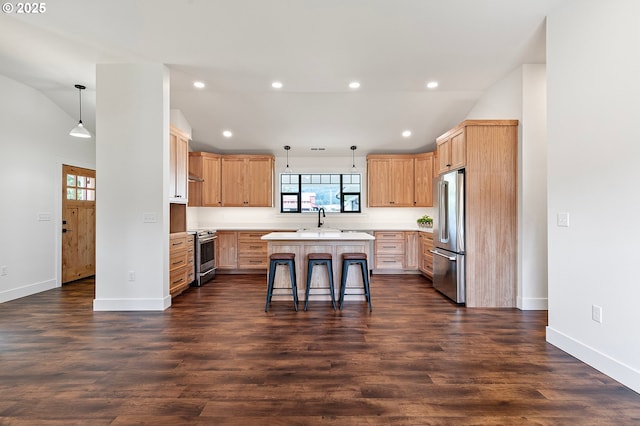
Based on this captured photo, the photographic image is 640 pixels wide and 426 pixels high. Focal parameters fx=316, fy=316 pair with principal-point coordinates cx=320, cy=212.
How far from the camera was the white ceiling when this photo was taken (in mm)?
2834

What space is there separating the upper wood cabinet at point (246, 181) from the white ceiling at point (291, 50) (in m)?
1.16

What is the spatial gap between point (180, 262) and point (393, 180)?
4181 mm

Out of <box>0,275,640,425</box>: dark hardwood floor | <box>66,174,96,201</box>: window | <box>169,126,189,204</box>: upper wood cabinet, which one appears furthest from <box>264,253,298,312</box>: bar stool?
<box>66,174,96,201</box>: window

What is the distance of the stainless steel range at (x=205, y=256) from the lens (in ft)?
16.8

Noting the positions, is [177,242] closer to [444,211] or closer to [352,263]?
[352,263]

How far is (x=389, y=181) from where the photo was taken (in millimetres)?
6387

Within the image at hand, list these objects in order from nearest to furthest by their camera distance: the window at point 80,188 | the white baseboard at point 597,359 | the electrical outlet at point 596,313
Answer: the white baseboard at point 597,359 → the electrical outlet at point 596,313 → the window at point 80,188

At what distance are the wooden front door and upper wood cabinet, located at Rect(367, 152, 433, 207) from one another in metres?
5.26

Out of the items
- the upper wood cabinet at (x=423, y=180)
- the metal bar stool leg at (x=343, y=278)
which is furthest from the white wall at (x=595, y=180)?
the upper wood cabinet at (x=423, y=180)

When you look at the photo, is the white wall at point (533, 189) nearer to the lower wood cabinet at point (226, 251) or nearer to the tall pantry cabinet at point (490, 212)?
the tall pantry cabinet at point (490, 212)

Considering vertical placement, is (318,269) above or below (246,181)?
below

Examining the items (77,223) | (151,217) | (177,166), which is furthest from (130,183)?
(77,223)

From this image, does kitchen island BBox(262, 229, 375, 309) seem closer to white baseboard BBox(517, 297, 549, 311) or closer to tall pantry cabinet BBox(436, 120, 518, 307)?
tall pantry cabinet BBox(436, 120, 518, 307)

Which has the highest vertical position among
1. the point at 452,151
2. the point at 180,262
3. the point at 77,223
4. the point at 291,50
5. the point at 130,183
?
the point at 291,50
